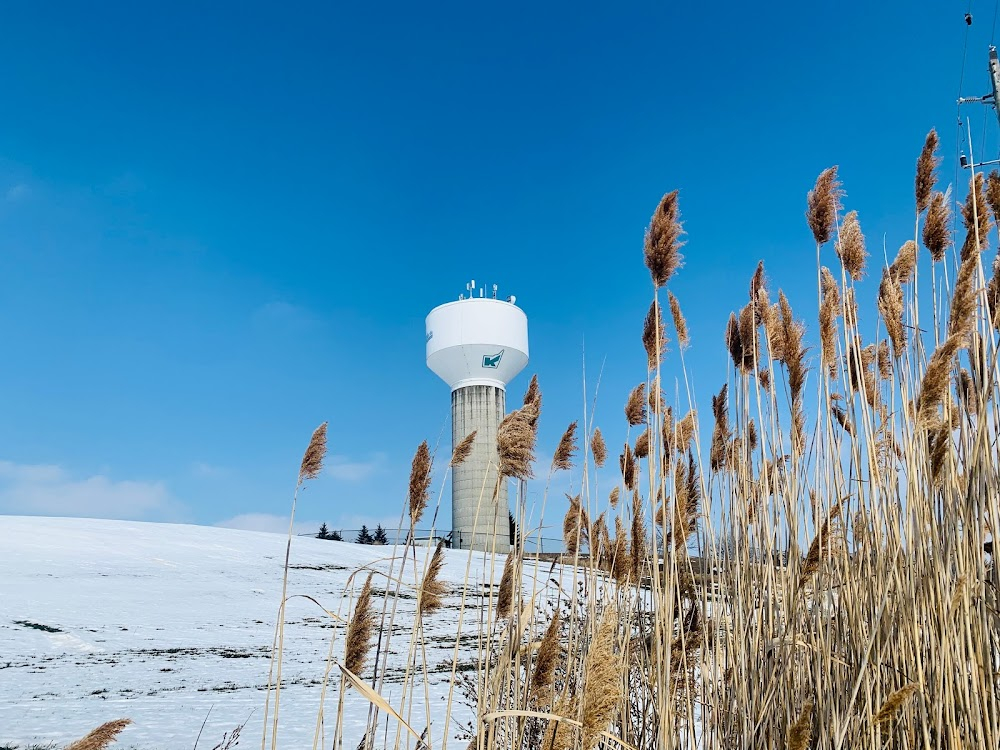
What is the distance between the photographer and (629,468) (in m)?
1.80

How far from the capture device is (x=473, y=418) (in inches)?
796

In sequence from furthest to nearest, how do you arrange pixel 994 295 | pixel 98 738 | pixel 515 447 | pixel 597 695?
pixel 994 295 < pixel 515 447 < pixel 98 738 < pixel 597 695

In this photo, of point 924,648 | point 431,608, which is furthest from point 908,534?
point 431,608

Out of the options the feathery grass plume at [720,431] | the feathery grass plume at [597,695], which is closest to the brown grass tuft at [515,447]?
the feathery grass plume at [597,695]

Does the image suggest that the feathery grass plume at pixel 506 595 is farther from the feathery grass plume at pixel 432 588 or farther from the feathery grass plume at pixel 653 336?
the feathery grass plume at pixel 653 336

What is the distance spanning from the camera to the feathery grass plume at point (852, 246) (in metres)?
1.51

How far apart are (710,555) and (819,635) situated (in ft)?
1.27

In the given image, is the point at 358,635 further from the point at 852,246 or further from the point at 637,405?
the point at 852,246

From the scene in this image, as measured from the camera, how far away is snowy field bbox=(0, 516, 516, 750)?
8.44 feet

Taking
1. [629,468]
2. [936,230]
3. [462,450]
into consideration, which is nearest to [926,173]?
[936,230]

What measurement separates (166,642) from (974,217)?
13.6ft

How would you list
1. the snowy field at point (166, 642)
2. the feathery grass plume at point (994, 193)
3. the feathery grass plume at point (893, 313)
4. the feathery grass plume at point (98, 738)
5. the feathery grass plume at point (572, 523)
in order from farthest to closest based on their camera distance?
the snowy field at point (166, 642), the feathery grass plume at point (572, 523), the feathery grass plume at point (994, 193), the feathery grass plume at point (893, 313), the feathery grass plume at point (98, 738)

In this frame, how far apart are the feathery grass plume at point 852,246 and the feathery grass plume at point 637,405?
478 mm

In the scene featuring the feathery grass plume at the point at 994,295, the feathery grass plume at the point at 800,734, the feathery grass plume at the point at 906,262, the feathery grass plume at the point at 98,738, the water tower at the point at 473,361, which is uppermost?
the water tower at the point at 473,361
